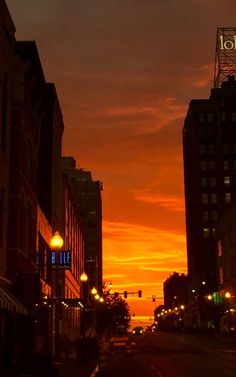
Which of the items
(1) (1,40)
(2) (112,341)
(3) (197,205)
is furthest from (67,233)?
→ (3) (197,205)

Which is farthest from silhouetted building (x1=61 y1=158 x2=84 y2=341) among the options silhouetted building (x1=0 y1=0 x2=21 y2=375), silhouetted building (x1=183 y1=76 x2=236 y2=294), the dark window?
silhouetted building (x1=183 y1=76 x2=236 y2=294)

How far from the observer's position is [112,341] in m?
46.2

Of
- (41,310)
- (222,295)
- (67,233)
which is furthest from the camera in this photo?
(222,295)

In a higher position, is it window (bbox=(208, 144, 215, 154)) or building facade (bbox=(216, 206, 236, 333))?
window (bbox=(208, 144, 215, 154))

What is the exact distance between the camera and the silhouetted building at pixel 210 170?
170m

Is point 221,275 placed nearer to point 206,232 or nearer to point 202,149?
point 206,232

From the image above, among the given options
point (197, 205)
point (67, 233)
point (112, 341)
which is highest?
point (197, 205)

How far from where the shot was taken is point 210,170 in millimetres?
172875

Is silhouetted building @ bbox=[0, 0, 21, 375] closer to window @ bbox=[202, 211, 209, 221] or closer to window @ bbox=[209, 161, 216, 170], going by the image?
window @ bbox=[202, 211, 209, 221]

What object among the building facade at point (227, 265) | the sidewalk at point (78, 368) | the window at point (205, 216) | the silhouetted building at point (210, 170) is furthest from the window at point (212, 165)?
the sidewalk at point (78, 368)

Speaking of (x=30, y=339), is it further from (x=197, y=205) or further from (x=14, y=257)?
(x=197, y=205)

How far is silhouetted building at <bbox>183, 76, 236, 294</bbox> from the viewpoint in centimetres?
16988

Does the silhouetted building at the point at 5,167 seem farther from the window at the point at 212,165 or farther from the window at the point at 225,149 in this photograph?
the window at the point at 225,149

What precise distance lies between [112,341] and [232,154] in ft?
433
